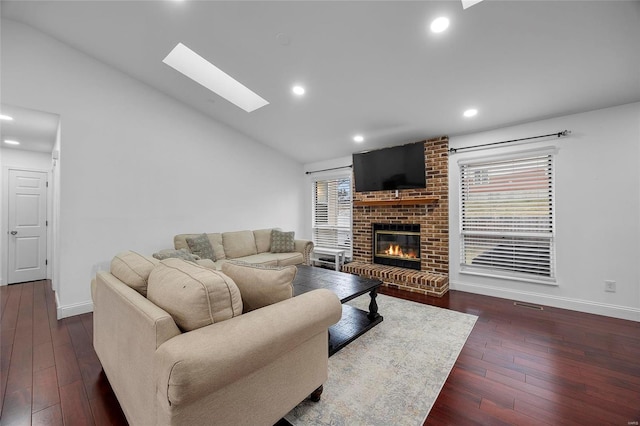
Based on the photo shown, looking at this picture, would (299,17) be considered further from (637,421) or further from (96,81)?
(637,421)

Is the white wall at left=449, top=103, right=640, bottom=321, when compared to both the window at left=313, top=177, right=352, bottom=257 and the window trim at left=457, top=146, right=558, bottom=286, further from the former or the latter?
the window at left=313, top=177, right=352, bottom=257

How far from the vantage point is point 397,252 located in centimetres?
463

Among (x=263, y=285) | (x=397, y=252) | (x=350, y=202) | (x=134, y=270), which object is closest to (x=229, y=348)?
(x=263, y=285)

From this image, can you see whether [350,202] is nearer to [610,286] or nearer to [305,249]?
[305,249]

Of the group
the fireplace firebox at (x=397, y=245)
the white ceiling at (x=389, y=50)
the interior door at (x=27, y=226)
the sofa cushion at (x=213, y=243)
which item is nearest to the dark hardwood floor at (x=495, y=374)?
the sofa cushion at (x=213, y=243)

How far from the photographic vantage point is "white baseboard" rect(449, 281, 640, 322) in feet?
9.43

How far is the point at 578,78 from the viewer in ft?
8.34

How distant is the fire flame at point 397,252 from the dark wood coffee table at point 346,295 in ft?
5.75

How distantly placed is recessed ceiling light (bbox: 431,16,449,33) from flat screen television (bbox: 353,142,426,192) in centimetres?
205

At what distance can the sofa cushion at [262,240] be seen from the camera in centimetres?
490

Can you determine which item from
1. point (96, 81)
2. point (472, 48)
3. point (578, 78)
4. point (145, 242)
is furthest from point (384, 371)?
point (96, 81)

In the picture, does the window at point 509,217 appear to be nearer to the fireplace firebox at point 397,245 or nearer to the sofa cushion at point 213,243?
the fireplace firebox at point 397,245

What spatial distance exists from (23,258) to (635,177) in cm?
869

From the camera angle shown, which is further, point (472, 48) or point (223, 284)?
point (472, 48)
